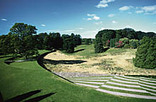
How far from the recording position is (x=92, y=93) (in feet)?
26.7

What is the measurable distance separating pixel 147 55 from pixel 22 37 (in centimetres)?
3222

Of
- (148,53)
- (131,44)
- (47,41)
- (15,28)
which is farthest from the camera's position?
(47,41)

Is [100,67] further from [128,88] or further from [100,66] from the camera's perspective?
[128,88]

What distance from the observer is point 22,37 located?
71.5ft

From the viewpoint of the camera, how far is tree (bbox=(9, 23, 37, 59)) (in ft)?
68.4

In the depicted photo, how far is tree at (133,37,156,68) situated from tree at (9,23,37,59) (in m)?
28.8

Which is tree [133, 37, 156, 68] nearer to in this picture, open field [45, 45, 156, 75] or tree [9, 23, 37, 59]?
open field [45, 45, 156, 75]

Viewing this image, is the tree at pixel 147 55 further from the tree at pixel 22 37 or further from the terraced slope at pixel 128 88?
the tree at pixel 22 37

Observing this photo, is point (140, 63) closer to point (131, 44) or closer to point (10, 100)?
point (10, 100)

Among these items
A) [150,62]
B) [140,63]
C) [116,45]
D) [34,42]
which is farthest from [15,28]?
[116,45]

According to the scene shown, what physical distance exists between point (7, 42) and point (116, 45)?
58038 mm

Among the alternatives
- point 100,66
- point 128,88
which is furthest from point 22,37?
point 128,88

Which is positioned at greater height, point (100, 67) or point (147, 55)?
point (147, 55)

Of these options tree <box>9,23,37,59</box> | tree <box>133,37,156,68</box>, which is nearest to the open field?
tree <box>133,37,156,68</box>
